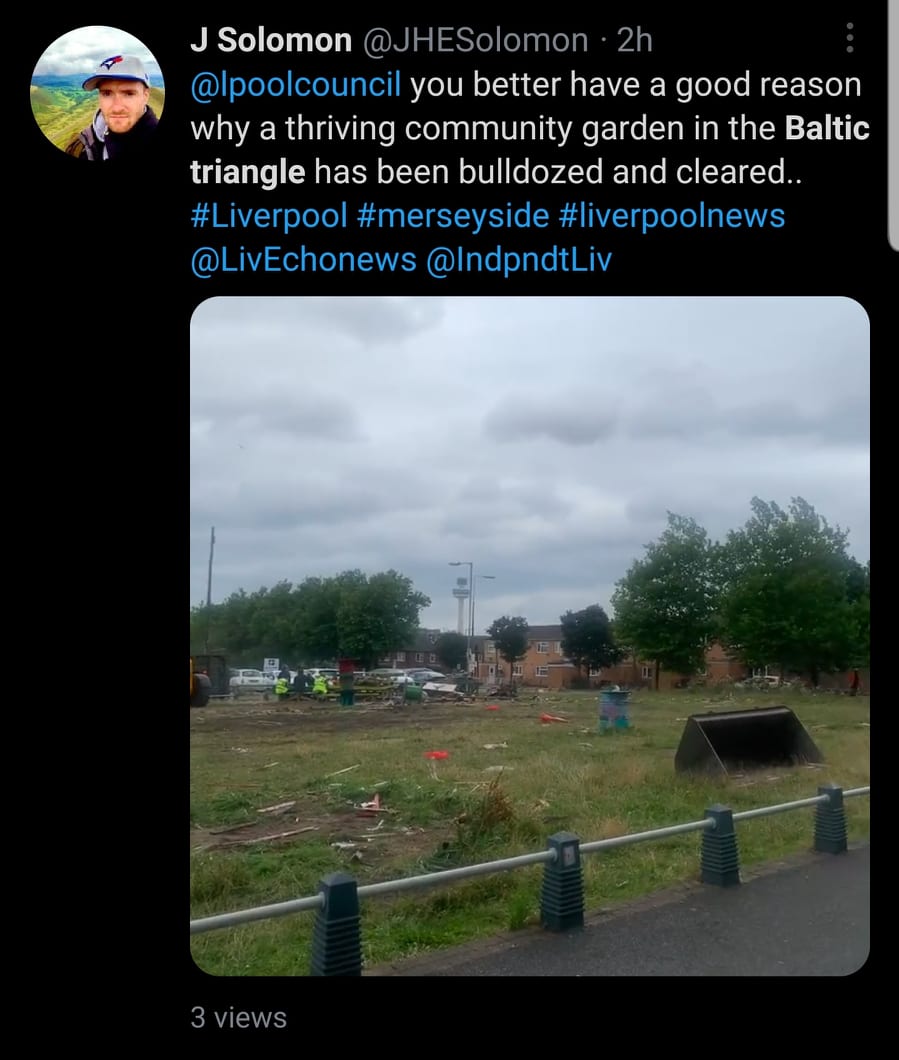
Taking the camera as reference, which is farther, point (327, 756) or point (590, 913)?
point (327, 756)

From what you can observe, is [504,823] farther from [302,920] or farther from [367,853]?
[302,920]

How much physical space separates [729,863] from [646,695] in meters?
12.3

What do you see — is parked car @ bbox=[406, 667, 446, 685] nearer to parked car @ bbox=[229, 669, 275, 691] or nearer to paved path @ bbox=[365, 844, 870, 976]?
parked car @ bbox=[229, 669, 275, 691]

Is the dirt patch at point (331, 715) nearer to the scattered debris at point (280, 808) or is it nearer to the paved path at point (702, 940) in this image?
the scattered debris at point (280, 808)

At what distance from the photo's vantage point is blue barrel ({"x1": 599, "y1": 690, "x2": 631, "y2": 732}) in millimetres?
17500

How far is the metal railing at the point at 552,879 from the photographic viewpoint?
4094 millimetres

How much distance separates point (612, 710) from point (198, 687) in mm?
15312

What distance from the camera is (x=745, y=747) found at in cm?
1117

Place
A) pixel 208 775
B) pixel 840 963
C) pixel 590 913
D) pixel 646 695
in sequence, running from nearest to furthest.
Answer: pixel 840 963 < pixel 590 913 < pixel 208 775 < pixel 646 695

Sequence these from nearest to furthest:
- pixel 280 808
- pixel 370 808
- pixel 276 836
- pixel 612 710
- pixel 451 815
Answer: pixel 276 836
pixel 451 815
pixel 370 808
pixel 280 808
pixel 612 710

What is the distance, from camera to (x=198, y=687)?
124 inches

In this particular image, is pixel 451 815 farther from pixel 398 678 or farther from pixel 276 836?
pixel 398 678

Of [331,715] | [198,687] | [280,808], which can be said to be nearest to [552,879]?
[198,687]

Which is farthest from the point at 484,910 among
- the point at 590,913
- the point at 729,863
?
the point at 729,863
